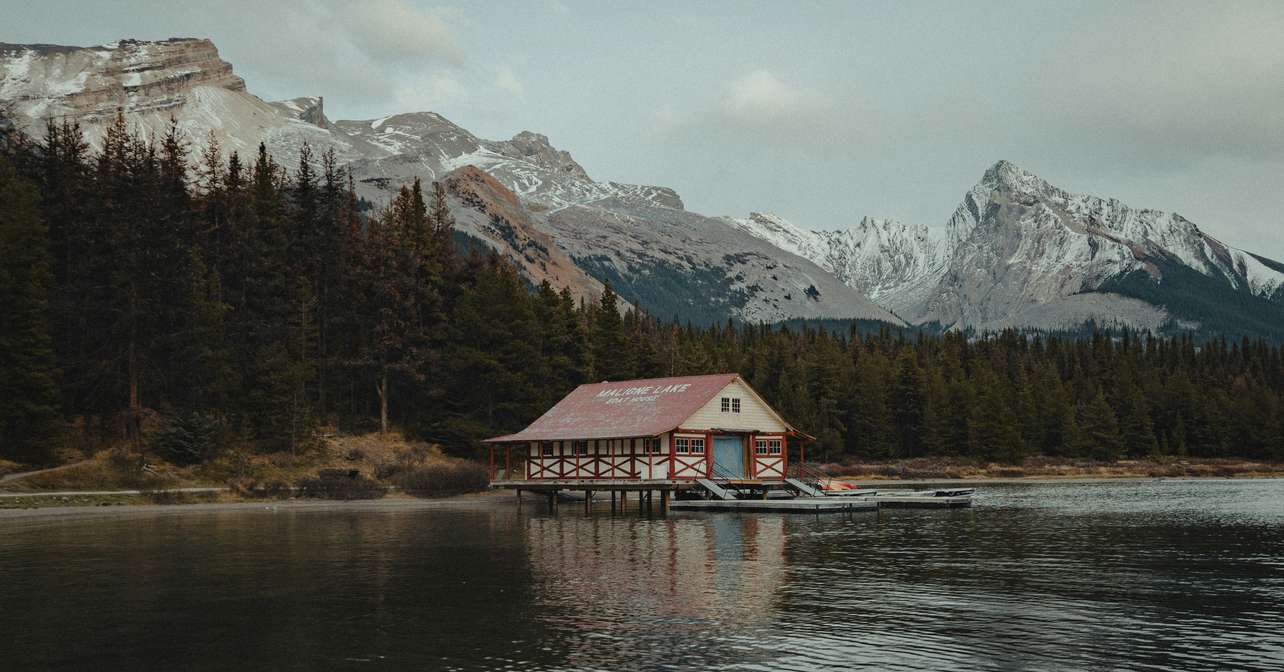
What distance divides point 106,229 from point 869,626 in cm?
6718

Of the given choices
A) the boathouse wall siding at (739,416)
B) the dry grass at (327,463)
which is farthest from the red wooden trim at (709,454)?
the dry grass at (327,463)

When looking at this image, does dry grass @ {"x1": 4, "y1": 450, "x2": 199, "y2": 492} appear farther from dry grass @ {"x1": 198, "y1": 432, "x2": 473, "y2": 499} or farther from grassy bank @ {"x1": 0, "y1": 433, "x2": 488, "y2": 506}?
dry grass @ {"x1": 198, "y1": 432, "x2": 473, "y2": 499}

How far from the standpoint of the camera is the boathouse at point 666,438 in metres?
65.3

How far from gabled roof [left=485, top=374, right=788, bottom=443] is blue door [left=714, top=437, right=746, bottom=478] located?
11.8 ft

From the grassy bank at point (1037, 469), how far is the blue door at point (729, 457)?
5170cm

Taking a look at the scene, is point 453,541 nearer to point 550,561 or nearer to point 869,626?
point 550,561

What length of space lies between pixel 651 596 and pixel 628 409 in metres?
42.9

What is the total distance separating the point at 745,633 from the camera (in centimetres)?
2200

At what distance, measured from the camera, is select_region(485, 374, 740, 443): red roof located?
65.7 metres

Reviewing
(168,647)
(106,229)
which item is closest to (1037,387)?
(106,229)

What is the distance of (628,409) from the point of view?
70.2 meters

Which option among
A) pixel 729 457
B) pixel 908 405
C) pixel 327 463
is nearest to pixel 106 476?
pixel 327 463

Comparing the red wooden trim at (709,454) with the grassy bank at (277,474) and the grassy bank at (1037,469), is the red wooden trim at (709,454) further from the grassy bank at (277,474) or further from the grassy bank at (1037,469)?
the grassy bank at (1037,469)

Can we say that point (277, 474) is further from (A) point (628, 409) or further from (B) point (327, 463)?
(A) point (628, 409)
